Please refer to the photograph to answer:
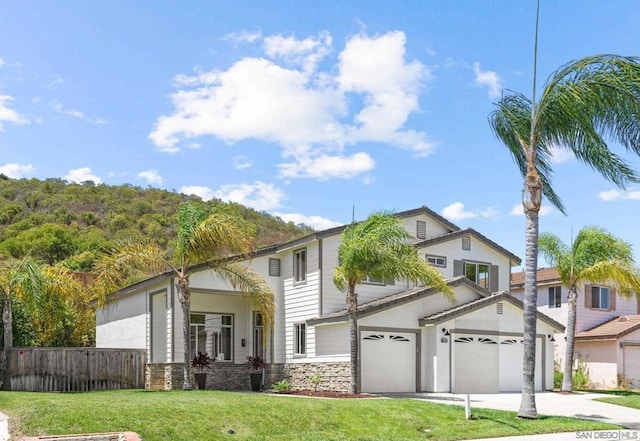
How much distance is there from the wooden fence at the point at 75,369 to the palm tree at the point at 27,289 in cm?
56

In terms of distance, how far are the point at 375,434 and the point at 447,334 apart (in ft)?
39.0

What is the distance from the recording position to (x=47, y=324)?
33.2m

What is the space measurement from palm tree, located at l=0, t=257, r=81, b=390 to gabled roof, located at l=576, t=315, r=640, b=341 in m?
23.7

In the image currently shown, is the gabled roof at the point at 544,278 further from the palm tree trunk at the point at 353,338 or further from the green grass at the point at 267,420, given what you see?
the green grass at the point at 267,420

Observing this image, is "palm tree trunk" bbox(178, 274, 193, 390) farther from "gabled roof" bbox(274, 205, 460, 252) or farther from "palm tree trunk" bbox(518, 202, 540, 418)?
"palm tree trunk" bbox(518, 202, 540, 418)

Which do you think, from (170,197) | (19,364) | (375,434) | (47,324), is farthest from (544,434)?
(170,197)

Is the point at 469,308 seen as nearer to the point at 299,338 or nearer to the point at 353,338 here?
the point at 353,338

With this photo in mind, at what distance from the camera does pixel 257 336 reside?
1248 inches

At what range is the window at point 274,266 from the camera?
100 ft

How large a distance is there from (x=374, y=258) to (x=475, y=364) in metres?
7.50

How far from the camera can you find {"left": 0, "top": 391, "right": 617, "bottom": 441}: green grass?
14.5 metres

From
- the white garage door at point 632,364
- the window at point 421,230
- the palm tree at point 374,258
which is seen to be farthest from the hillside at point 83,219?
the palm tree at point 374,258

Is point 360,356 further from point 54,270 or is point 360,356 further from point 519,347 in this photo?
Result: point 54,270

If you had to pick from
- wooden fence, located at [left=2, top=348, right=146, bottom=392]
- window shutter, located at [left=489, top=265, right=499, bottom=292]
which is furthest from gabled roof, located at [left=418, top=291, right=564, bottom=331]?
wooden fence, located at [left=2, top=348, right=146, bottom=392]
